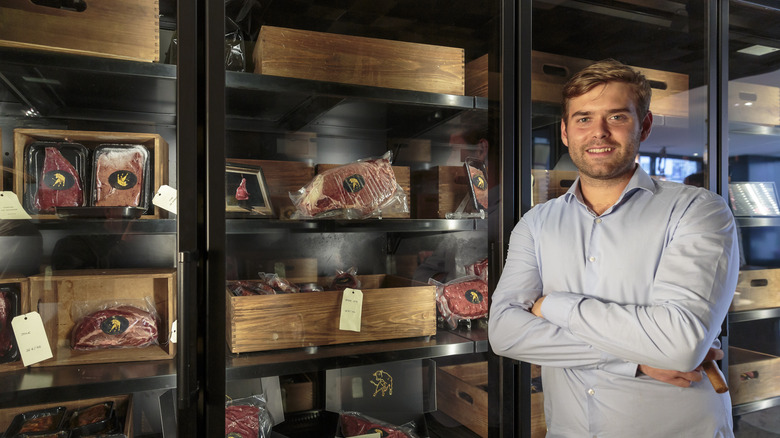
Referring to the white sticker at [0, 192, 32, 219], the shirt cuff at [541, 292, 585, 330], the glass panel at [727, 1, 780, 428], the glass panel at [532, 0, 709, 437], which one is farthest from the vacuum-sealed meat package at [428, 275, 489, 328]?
the white sticker at [0, 192, 32, 219]

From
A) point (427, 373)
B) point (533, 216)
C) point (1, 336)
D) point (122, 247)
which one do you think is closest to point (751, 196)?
point (533, 216)

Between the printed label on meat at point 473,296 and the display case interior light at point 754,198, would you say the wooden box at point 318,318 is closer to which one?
the printed label on meat at point 473,296

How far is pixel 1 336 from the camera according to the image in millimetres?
1419

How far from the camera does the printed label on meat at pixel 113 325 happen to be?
1.55 metres

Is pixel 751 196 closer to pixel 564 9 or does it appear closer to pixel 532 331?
pixel 564 9

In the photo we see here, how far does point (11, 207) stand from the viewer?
1.39 m

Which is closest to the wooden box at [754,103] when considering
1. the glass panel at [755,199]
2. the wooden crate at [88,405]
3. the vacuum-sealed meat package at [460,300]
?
the glass panel at [755,199]

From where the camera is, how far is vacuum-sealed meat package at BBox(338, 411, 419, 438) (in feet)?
6.10

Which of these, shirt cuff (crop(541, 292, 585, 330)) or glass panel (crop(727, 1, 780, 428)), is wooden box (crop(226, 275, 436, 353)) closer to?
shirt cuff (crop(541, 292, 585, 330))

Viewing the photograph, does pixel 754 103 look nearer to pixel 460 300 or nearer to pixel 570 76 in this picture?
pixel 570 76

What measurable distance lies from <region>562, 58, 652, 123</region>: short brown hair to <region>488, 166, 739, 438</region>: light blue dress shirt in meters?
0.23

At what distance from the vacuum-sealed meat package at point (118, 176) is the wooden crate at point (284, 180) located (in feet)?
1.25

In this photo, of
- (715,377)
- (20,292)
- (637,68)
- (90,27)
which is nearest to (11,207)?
(20,292)

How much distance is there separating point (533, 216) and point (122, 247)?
1425 mm
